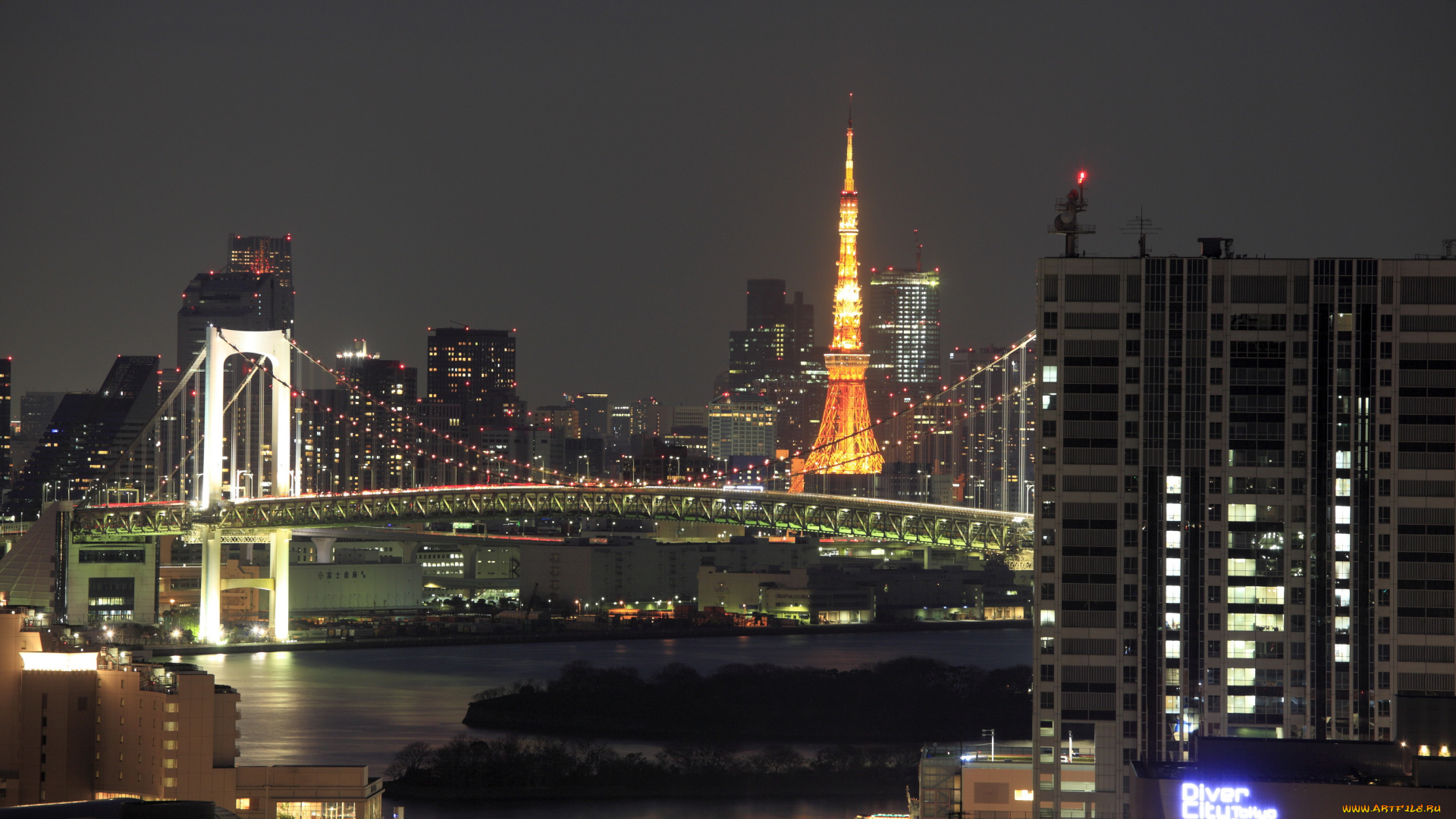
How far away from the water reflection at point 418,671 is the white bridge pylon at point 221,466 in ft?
4.25

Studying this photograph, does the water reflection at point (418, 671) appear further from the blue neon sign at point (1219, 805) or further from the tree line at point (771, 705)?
the blue neon sign at point (1219, 805)

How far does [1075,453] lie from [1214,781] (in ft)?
20.3

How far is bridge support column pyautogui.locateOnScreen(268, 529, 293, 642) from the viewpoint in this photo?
122 feet

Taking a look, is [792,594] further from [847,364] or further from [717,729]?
[717,729]

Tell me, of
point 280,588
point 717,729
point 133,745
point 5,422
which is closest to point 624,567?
point 280,588

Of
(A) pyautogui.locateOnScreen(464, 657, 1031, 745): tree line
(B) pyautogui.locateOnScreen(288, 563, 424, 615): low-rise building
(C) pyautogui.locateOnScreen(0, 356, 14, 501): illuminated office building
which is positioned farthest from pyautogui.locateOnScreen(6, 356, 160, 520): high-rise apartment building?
(A) pyautogui.locateOnScreen(464, 657, 1031, 745): tree line

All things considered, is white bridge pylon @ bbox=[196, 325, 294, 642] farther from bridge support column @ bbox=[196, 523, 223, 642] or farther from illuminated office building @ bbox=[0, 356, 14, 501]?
illuminated office building @ bbox=[0, 356, 14, 501]

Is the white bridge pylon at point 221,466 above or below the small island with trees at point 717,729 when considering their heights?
above

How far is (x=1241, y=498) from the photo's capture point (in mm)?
17078

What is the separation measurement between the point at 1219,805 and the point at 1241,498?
6450mm

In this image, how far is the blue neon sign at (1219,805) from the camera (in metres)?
10.9

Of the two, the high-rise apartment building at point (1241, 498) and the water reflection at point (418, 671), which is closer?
the high-rise apartment building at point (1241, 498)

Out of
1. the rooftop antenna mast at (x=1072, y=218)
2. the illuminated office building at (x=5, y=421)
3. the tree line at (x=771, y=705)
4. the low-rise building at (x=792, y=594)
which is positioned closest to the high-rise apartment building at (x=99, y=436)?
the illuminated office building at (x=5, y=421)

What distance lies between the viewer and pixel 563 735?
2805 cm
